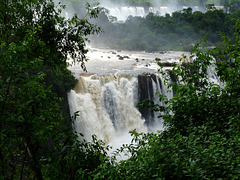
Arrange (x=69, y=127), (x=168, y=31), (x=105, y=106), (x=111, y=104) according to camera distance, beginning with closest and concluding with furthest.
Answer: (x=69, y=127), (x=105, y=106), (x=111, y=104), (x=168, y=31)

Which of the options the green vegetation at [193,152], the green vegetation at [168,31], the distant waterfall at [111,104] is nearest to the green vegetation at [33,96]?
the green vegetation at [193,152]

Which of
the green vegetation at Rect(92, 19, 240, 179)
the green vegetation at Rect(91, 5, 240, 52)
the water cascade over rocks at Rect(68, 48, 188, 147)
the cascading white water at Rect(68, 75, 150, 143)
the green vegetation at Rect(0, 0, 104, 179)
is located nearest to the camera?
the green vegetation at Rect(92, 19, 240, 179)

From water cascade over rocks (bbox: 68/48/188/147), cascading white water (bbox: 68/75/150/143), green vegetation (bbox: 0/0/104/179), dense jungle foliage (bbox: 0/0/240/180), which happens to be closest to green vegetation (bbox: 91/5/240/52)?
water cascade over rocks (bbox: 68/48/188/147)

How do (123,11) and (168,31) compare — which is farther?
(123,11)

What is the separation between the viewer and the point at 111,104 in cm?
1662

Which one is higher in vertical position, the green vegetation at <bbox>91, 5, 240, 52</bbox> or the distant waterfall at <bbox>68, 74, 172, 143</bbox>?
the green vegetation at <bbox>91, 5, 240, 52</bbox>

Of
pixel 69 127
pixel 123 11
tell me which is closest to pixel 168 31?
pixel 123 11

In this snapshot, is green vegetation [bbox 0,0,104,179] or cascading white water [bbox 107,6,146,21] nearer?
green vegetation [bbox 0,0,104,179]

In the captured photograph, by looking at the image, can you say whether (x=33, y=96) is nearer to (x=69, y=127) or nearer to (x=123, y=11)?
(x=69, y=127)

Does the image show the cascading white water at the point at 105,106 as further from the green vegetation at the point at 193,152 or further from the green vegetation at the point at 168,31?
the green vegetation at the point at 168,31

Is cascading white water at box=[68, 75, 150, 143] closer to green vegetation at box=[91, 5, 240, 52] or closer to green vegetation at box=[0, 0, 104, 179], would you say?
green vegetation at box=[0, 0, 104, 179]

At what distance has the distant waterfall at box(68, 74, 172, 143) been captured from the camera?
49.0 feet

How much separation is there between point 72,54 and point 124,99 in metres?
12.6

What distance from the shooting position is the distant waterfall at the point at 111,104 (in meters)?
14.9
